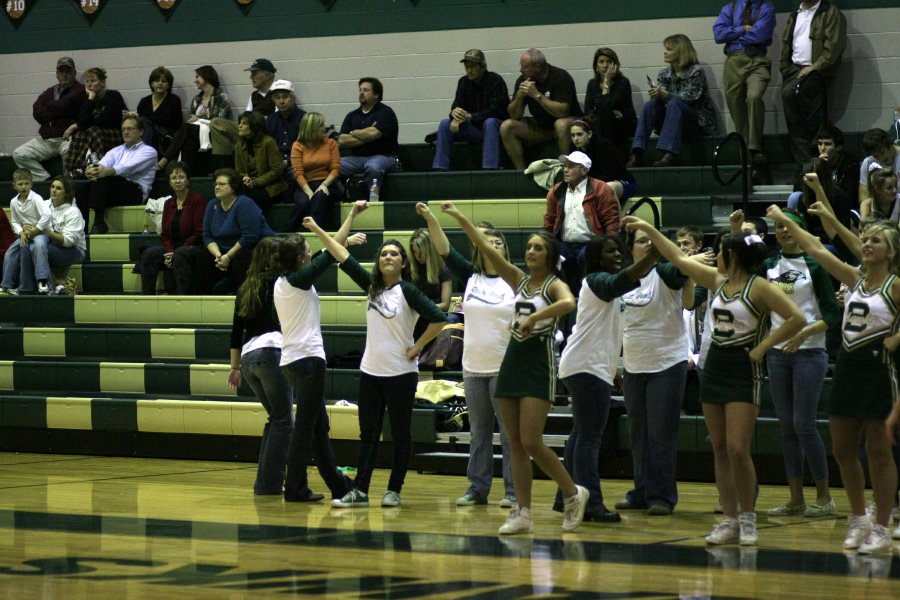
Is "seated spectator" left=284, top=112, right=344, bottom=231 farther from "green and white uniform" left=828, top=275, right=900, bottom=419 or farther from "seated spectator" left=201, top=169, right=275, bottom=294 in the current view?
"green and white uniform" left=828, top=275, right=900, bottom=419

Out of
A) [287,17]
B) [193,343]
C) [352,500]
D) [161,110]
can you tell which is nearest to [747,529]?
[352,500]

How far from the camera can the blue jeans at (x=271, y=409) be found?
7.52 meters

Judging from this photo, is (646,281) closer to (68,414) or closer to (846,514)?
(846,514)

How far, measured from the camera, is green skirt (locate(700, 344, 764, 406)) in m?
5.61

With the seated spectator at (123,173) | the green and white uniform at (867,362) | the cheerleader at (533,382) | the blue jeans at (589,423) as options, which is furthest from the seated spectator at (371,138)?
the green and white uniform at (867,362)

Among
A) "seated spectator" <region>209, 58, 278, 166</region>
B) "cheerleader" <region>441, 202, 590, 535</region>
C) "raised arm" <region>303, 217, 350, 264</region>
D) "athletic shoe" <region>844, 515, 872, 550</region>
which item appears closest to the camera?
"athletic shoe" <region>844, 515, 872, 550</region>

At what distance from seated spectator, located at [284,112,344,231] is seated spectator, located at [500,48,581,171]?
149cm

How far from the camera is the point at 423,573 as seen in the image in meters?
5.09

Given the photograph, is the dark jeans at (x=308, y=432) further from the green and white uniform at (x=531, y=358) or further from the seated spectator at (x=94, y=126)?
the seated spectator at (x=94, y=126)

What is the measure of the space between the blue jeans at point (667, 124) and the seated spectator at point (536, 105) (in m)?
0.58

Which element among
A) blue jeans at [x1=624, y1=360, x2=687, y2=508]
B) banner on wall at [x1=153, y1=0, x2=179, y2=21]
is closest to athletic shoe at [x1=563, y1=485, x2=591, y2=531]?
blue jeans at [x1=624, y1=360, x2=687, y2=508]

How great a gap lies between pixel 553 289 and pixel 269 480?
2456 mm

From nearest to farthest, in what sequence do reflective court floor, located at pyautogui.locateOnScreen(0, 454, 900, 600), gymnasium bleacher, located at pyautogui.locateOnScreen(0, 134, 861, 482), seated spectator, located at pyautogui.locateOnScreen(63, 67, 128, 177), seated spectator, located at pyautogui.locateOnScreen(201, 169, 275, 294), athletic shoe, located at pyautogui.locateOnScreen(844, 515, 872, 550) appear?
reflective court floor, located at pyautogui.locateOnScreen(0, 454, 900, 600)
athletic shoe, located at pyautogui.locateOnScreen(844, 515, 872, 550)
gymnasium bleacher, located at pyautogui.locateOnScreen(0, 134, 861, 482)
seated spectator, located at pyautogui.locateOnScreen(201, 169, 275, 294)
seated spectator, located at pyautogui.locateOnScreen(63, 67, 128, 177)

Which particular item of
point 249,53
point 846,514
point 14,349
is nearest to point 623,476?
point 846,514
